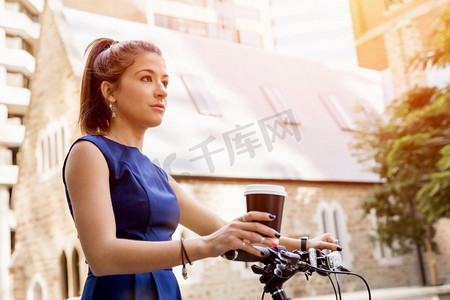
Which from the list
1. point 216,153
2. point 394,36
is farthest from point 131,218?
point 394,36

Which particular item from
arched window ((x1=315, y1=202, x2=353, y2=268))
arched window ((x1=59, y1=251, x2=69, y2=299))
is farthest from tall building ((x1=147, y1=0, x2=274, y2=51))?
arched window ((x1=59, y1=251, x2=69, y2=299))

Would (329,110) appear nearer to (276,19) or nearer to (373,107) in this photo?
(373,107)

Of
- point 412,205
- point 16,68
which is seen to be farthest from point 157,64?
point 412,205

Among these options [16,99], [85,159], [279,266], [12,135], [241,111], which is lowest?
[279,266]

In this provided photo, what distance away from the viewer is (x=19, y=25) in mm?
9688

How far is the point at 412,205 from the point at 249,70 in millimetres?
4262

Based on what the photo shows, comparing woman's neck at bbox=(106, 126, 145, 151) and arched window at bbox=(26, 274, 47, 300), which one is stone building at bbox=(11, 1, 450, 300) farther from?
woman's neck at bbox=(106, 126, 145, 151)

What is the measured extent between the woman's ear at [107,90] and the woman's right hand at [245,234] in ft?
1.49

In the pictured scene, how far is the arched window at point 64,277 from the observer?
9.90 meters

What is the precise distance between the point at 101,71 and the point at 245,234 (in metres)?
0.54

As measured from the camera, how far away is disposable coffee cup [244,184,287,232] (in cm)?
100

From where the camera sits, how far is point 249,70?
42.2 feet

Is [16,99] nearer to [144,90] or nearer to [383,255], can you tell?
[383,255]

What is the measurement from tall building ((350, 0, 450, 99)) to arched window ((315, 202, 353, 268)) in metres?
4.24
